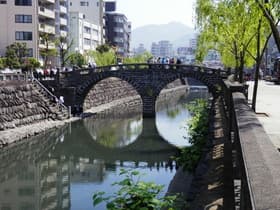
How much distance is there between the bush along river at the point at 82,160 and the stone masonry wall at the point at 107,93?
22.6 ft

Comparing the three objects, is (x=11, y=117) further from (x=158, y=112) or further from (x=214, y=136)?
(x=158, y=112)

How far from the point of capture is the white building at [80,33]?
7312 centimetres

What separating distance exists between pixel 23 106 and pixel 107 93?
21.1 metres

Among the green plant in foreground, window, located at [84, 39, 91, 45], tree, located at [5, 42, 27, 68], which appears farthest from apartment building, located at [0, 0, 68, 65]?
the green plant in foreground

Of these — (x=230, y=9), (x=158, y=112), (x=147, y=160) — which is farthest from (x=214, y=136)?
(x=158, y=112)

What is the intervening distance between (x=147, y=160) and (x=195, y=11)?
837 centimetres

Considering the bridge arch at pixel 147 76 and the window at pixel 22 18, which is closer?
the bridge arch at pixel 147 76

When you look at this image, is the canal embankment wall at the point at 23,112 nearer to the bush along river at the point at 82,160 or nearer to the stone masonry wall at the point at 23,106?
the stone masonry wall at the point at 23,106

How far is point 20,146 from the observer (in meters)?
26.4

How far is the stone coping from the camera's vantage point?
266 cm

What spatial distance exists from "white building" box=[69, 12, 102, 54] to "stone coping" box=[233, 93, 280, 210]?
65271 millimetres

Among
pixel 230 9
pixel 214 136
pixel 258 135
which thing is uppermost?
pixel 230 9

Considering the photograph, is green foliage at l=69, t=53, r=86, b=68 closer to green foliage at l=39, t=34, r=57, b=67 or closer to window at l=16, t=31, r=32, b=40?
green foliage at l=39, t=34, r=57, b=67

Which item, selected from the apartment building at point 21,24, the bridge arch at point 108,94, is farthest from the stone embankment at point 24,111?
the apartment building at point 21,24
